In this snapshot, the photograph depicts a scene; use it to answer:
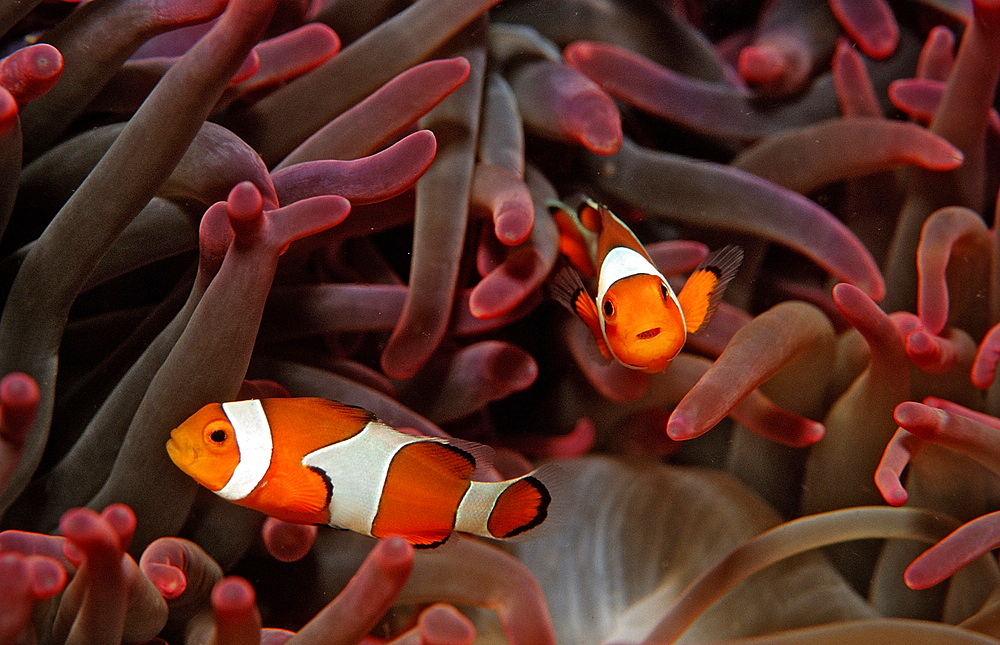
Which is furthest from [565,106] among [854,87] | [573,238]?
[854,87]

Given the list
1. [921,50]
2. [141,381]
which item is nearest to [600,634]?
[141,381]

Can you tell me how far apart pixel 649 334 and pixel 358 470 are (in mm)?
323

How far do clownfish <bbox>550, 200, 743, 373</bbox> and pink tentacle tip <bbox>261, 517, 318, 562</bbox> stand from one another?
0.39 m

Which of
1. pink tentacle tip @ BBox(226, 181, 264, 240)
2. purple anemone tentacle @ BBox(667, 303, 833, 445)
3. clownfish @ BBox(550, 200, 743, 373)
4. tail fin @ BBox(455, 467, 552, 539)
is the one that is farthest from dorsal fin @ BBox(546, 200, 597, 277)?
pink tentacle tip @ BBox(226, 181, 264, 240)

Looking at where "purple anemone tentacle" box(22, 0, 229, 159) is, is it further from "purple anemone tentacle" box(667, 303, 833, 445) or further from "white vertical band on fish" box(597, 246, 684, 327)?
"purple anemone tentacle" box(667, 303, 833, 445)

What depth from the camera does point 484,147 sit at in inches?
41.7

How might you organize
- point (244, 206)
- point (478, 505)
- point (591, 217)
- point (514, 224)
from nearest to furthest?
1. point (244, 206)
2. point (478, 505)
3. point (514, 224)
4. point (591, 217)

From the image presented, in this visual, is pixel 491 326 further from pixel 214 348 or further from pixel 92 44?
pixel 92 44

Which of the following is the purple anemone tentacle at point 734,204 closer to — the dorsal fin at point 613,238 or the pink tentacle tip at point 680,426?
the dorsal fin at point 613,238

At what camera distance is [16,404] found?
57 cm

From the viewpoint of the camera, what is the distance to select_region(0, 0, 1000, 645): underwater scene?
2.49 feet

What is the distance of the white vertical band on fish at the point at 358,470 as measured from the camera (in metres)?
0.77

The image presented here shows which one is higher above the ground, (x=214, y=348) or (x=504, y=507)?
(x=214, y=348)

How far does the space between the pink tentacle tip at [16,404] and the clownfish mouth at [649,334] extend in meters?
0.54
